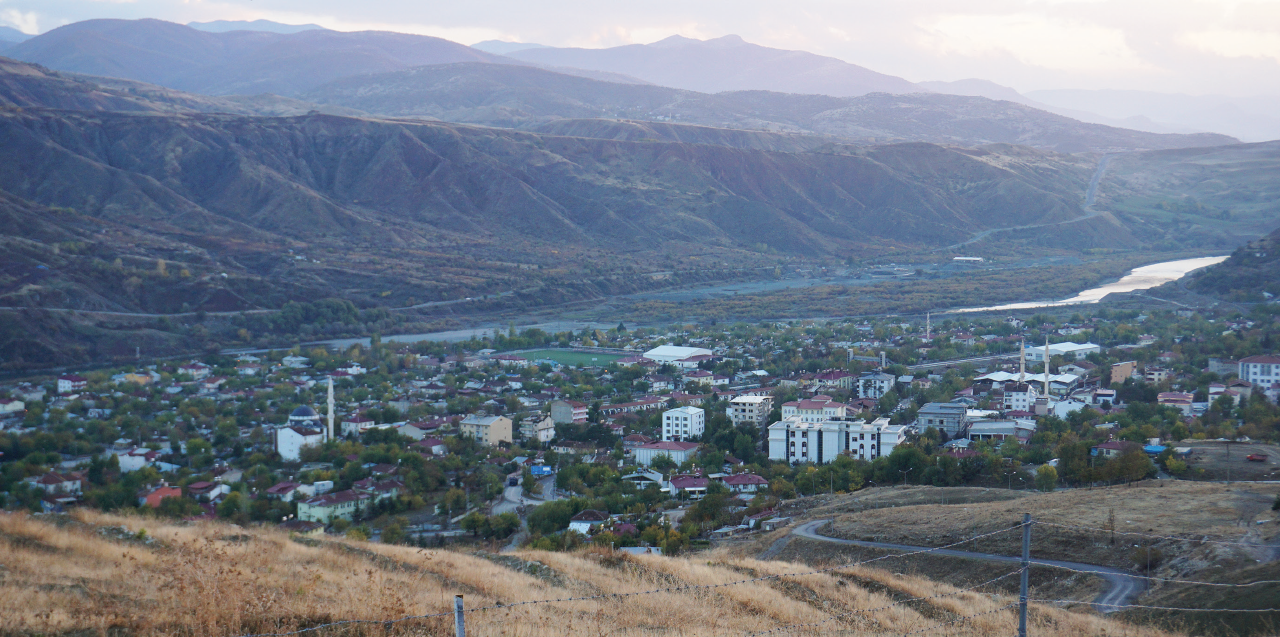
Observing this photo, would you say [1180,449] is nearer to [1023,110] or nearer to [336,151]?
[336,151]

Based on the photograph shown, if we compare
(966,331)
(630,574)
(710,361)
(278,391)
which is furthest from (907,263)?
(630,574)

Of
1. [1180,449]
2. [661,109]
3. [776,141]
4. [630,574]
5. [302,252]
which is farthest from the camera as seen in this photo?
[661,109]

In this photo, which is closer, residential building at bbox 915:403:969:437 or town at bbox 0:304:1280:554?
town at bbox 0:304:1280:554

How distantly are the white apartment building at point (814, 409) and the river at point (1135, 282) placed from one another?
1079 inches

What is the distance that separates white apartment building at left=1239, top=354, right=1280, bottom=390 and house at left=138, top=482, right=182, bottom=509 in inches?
1019

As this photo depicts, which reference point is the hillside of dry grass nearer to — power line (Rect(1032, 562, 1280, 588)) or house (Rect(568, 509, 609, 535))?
power line (Rect(1032, 562, 1280, 588))

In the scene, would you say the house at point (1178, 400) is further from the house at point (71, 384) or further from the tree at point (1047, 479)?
the house at point (71, 384)

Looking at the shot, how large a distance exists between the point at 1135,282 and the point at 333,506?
53441 mm

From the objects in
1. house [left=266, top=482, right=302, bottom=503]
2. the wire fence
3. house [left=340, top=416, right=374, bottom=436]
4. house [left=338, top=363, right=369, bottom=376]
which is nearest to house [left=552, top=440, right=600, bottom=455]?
house [left=340, top=416, right=374, bottom=436]

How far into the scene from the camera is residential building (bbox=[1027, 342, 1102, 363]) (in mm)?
35406

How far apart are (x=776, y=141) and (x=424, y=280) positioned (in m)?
60.9

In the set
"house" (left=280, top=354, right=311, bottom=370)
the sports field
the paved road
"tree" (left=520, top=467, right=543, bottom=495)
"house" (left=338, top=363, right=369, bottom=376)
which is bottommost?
the sports field

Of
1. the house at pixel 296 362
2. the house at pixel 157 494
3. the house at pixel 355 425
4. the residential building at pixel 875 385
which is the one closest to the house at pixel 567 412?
the house at pixel 355 425

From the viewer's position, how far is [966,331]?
4281cm
